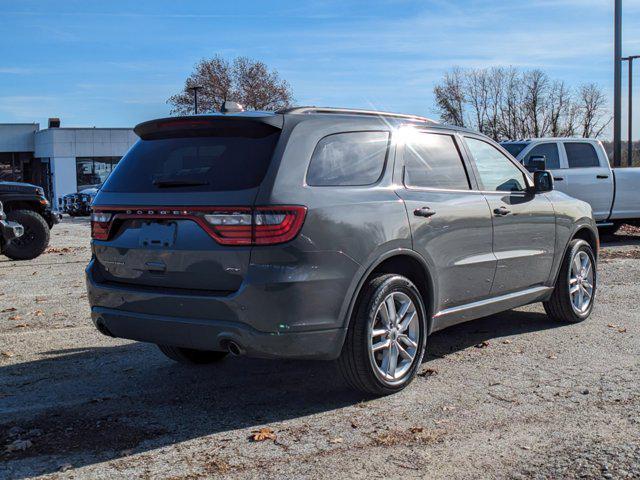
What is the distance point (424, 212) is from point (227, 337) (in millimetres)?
1659

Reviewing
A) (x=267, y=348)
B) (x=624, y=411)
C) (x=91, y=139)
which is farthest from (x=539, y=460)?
(x=91, y=139)

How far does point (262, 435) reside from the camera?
4.33 m

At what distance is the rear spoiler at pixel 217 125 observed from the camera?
15.4ft

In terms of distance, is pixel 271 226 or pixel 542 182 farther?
pixel 542 182

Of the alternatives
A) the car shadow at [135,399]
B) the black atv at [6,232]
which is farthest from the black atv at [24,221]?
the car shadow at [135,399]

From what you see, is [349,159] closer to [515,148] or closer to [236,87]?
[515,148]

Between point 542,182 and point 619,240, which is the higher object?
point 542,182

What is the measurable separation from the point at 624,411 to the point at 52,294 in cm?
701

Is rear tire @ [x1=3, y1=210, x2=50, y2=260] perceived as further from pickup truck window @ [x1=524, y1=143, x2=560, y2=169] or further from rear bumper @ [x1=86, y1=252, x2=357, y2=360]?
rear bumper @ [x1=86, y1=252, x2=357, y2=360]

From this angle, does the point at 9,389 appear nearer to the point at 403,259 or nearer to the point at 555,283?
the point at 403,259

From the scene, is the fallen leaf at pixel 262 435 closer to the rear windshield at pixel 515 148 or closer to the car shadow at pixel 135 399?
the car shadow at pixel 135 399

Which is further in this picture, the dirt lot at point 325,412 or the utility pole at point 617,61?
the utility pole at point 617,61

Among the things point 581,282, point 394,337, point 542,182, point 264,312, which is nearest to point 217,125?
point 264,312

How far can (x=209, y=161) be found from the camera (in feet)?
15.5
